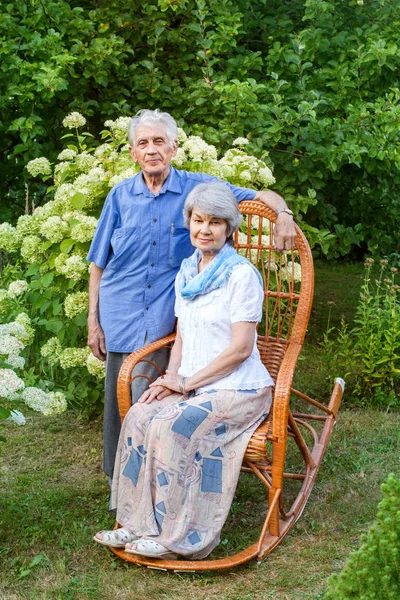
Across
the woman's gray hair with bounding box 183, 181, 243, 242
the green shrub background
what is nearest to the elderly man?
the woman's gray hair with bounding box 183, 181, 243, 242

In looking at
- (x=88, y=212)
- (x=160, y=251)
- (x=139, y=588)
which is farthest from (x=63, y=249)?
(x=139, y=588)

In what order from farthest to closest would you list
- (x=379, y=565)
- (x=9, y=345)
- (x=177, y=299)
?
(x=177, y=299) → (x=9, y=345) → (x=379, y=565)

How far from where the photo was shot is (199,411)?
303 cm

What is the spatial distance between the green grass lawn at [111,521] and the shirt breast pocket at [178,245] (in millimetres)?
1073

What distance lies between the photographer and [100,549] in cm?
320

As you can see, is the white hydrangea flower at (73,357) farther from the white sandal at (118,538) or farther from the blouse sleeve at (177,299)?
the white sandal at (118,538)

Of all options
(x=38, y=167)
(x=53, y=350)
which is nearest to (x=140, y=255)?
(x=53, y=350)

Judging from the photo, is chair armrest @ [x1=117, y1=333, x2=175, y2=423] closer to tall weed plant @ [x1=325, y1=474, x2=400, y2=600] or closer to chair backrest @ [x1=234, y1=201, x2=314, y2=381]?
chair backrest @ [x1=234, y1=201, x2=314, y2=381]

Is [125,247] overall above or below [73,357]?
above

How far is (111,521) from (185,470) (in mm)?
641

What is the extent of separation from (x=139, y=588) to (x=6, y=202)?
3.90m

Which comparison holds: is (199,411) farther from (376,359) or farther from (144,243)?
(376,359)

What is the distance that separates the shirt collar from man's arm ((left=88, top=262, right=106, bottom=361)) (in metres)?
0.37

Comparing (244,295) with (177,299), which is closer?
(244,295)
